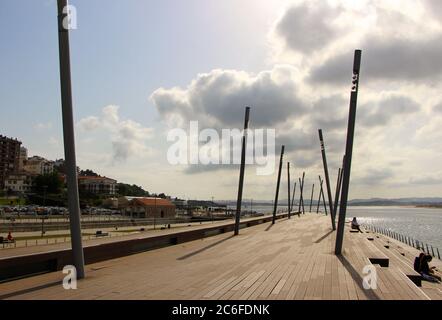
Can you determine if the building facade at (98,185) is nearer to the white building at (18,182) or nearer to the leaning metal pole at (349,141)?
the white building at (18,182)

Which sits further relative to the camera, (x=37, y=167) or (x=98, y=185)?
(x=37, y=167)

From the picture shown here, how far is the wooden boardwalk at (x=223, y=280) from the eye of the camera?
297 inches

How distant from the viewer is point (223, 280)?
29.7 ft

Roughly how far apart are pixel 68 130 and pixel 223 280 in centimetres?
449

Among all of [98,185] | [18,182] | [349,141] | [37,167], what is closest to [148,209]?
[349,141]

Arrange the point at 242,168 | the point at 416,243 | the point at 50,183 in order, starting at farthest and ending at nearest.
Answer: the point at 50,183
the point at 416,243
the point at 242,168

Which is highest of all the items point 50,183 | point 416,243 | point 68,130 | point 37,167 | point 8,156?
point 8,156

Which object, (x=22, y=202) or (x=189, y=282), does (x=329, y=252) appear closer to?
(x=189, y=282)

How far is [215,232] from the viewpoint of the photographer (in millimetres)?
23328

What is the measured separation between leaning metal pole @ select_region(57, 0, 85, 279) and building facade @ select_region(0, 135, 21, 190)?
161 meters

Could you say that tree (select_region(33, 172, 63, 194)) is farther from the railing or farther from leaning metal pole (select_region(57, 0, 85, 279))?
leaning metal pole (select_region(57, 0, 85, 279))

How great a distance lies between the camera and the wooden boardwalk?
7.55 meters

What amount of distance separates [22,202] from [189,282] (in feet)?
410

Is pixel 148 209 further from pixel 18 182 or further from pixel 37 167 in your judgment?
pixel 37 167
